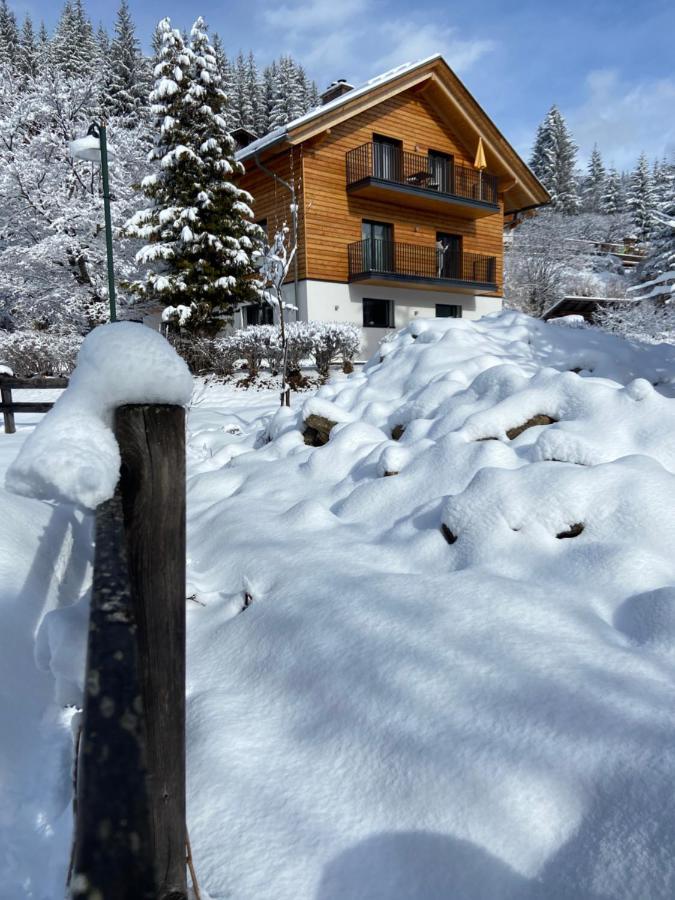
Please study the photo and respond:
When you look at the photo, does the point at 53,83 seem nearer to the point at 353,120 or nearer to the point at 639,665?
the point at 353,120

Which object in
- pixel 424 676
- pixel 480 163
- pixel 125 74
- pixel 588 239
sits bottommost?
pixel 424 676

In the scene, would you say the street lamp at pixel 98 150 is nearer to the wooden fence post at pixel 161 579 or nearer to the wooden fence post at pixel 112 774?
the wooden fence post at pixel 161 579

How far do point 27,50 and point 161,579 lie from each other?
64.7m

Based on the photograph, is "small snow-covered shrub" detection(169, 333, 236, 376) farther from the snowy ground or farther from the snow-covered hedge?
the snowy ground

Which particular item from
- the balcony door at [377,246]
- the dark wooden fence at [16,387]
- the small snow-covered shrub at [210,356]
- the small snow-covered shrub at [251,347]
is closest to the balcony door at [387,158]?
the balcony door at [377,246]

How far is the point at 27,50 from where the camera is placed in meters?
48.1

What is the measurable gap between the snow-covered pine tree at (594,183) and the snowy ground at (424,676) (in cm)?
6997

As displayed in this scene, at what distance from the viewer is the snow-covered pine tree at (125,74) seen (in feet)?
125

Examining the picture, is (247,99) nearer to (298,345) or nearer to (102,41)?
(102,41)

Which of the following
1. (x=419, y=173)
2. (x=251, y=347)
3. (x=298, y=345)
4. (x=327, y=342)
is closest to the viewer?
(x=251, y=347)

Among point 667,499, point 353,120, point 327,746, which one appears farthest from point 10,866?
point 353,120

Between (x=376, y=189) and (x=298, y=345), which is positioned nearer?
(x=298, y=345)

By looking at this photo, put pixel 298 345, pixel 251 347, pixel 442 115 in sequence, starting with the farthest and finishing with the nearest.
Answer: pixel 442 115
pixel 298 345
pixel 251 347

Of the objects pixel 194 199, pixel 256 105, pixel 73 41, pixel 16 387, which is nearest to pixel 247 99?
pixel 256 105
